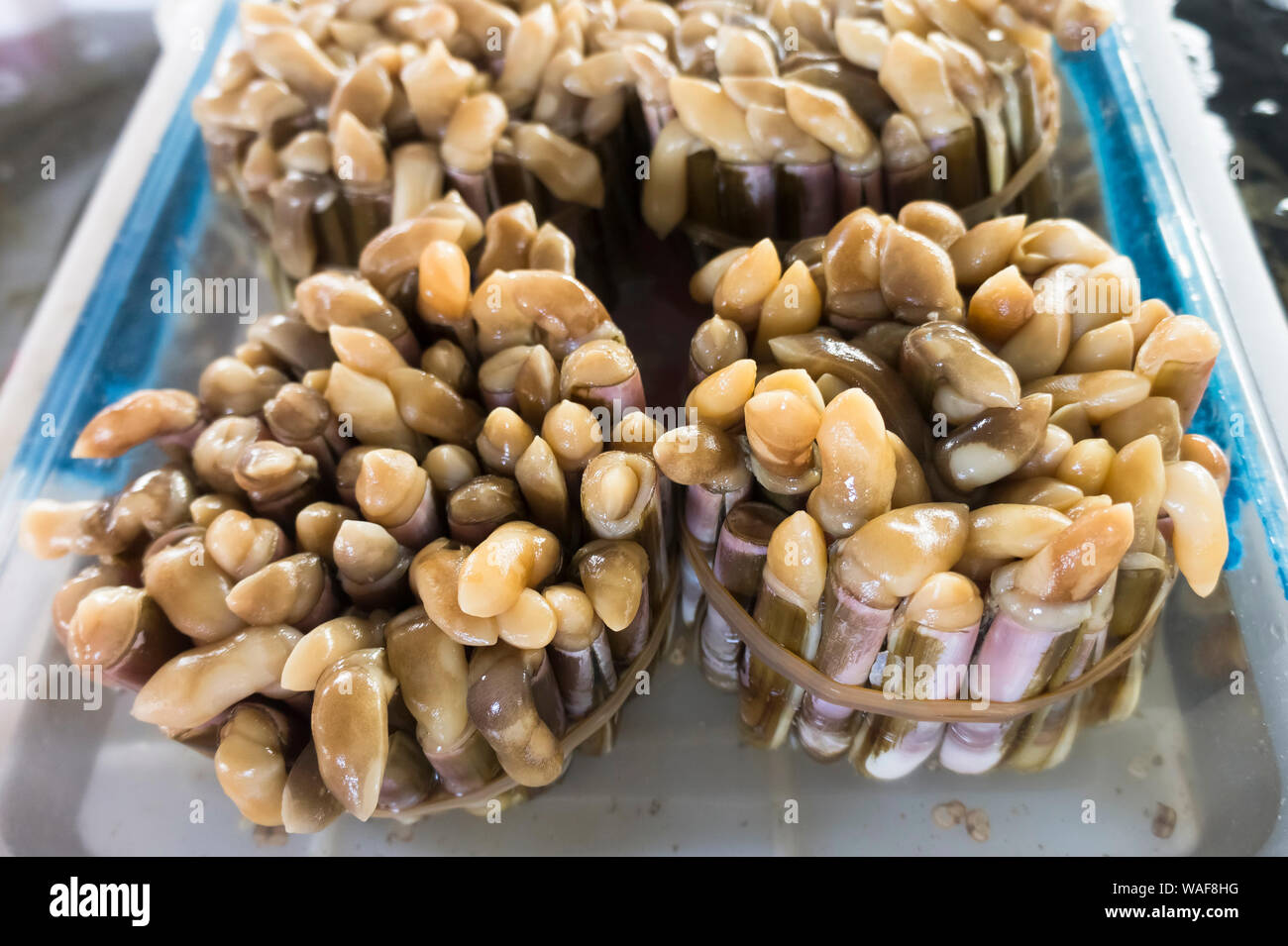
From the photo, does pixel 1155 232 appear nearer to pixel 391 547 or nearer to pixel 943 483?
pixel 943 483

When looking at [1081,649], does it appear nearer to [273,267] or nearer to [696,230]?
[696,230]

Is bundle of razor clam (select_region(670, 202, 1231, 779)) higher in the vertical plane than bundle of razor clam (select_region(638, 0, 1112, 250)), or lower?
lower

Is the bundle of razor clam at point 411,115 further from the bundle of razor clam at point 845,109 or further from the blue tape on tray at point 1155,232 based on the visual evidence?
the blue tape on tray at point 1155,232

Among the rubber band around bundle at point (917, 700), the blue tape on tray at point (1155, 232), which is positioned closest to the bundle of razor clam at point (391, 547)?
the rubber band around bundle at point (917, 700)

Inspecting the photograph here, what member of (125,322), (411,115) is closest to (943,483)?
(411,115)

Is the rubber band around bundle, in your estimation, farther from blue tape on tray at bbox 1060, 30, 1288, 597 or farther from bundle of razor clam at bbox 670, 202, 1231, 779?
blue tape on tray at bbox 1060, 30, 1288, 597

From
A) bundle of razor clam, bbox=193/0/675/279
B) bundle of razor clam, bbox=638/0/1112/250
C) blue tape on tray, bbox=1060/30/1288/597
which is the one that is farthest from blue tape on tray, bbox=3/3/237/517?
blue tape on tray, bbox=1060/30/1288/597

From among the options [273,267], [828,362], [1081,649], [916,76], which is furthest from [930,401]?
[273,267]
